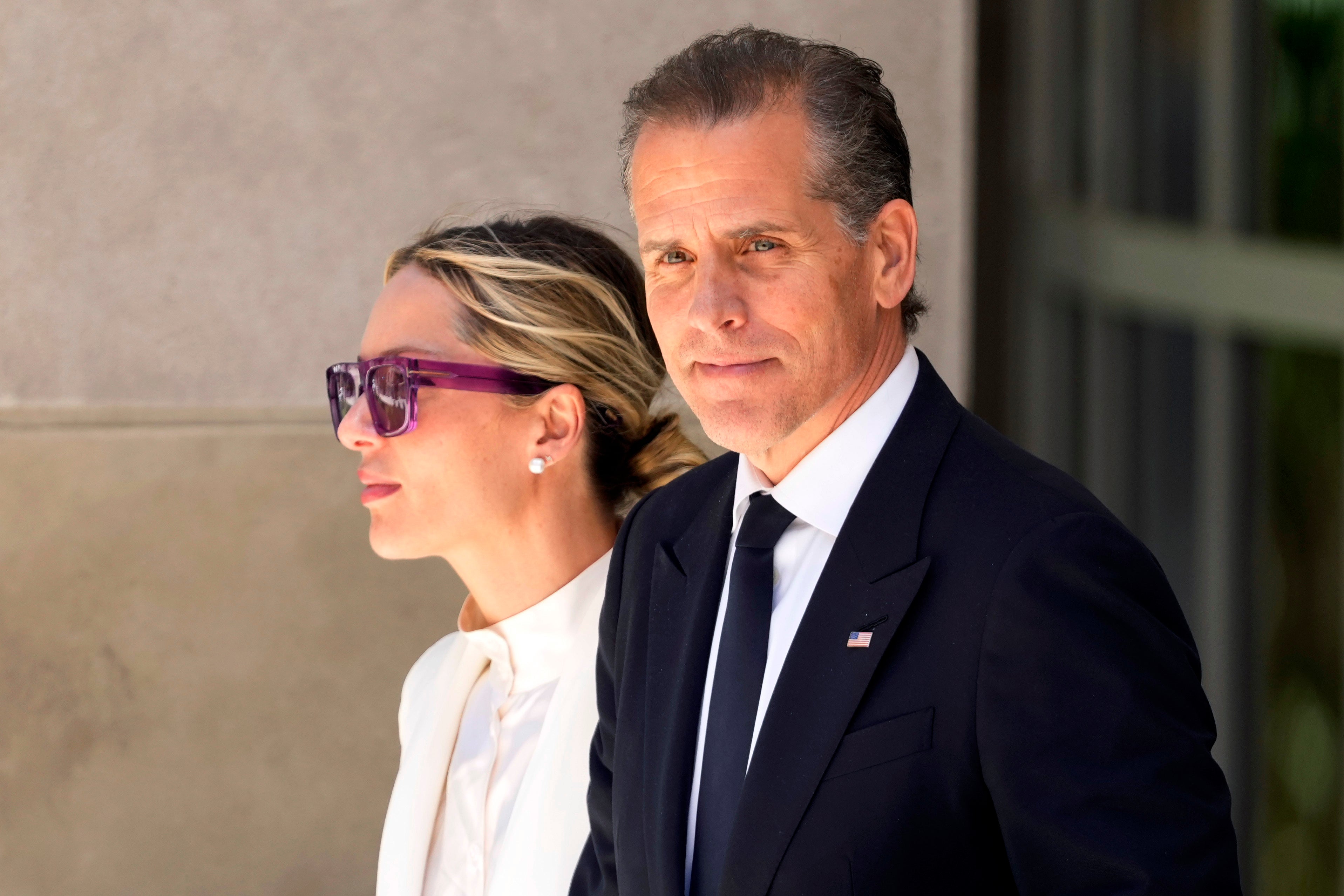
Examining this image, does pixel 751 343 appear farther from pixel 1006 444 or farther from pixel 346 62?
pixel 346 62

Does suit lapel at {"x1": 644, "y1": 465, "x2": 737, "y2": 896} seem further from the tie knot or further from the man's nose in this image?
the man's nose

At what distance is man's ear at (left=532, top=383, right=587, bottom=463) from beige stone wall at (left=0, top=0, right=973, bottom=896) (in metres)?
1.16

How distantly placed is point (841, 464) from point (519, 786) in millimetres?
1100

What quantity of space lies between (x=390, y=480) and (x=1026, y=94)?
3.60 metres

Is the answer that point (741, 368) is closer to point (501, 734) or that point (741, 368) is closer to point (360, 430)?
point (360, 430)

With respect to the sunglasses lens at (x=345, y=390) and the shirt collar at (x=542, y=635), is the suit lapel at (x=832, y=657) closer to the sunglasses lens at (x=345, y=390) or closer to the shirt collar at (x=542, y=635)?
the shirt collar at (x=542, y=635)

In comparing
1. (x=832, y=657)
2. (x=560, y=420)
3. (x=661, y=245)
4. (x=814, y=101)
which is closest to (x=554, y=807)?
(x=560, y=420)

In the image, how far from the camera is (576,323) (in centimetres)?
255

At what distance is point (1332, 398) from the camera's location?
329 centimetres

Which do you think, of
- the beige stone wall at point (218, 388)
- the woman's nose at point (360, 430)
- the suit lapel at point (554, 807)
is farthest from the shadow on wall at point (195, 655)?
the suit lapel at point (554, 807)

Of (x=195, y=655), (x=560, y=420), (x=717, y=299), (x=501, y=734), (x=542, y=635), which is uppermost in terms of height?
(x=717, y=299)

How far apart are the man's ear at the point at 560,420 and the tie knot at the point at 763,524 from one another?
0.85 meters

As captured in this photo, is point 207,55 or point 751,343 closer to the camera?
point 751,343

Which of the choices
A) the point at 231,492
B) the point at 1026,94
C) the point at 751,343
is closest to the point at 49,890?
the point at 231,492
